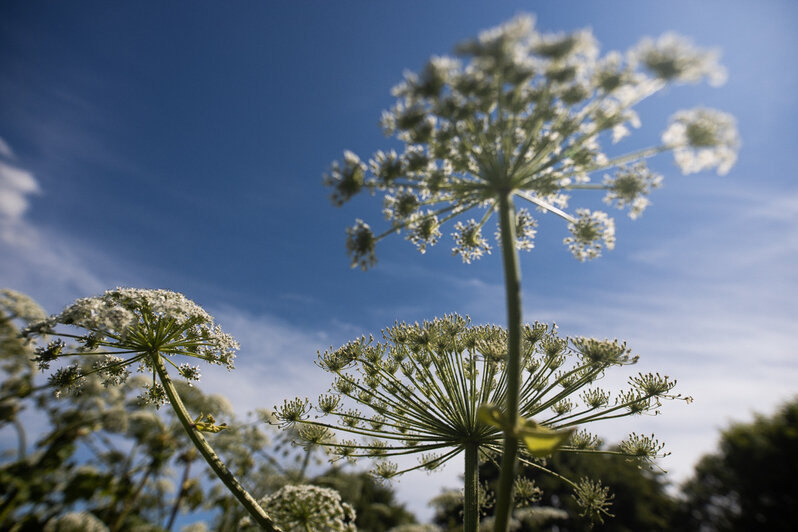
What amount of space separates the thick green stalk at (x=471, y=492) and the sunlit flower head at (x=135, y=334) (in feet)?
10.8

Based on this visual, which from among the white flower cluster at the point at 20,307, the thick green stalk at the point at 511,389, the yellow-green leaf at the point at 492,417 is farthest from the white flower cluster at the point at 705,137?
the white flower cluster at the point at 20,307

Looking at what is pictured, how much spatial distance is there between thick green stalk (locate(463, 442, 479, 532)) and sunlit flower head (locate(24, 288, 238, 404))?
3.28 meters

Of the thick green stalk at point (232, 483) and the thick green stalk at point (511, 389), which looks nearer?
the thick green stalk at point (511, 389)

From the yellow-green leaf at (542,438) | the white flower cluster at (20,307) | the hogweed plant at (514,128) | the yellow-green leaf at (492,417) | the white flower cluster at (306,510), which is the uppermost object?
the hogweed plant at (514,128)

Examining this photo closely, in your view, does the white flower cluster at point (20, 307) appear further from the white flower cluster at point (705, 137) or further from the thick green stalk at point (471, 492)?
the white flower cluster at point (705, 137)

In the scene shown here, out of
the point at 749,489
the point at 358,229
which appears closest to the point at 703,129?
the point at 358,229

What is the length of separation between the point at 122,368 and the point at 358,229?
380cm

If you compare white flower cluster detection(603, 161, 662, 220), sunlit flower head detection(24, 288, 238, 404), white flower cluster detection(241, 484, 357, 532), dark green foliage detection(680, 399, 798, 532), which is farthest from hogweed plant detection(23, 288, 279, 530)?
dark green foliage detection(680, 399, 798, 532)

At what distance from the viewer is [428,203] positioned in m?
3.97

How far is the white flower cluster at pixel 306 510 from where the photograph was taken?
5.13 meters

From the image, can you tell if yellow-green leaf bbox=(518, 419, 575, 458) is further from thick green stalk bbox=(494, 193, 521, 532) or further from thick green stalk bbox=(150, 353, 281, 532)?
thick green stalk bbox=(150, 353, 281, 532)

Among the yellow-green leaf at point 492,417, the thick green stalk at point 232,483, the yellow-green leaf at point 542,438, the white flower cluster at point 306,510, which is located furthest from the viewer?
the white flower cluster at point 306,510

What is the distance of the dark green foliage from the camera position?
26.8m

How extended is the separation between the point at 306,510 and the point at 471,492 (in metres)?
2.35
